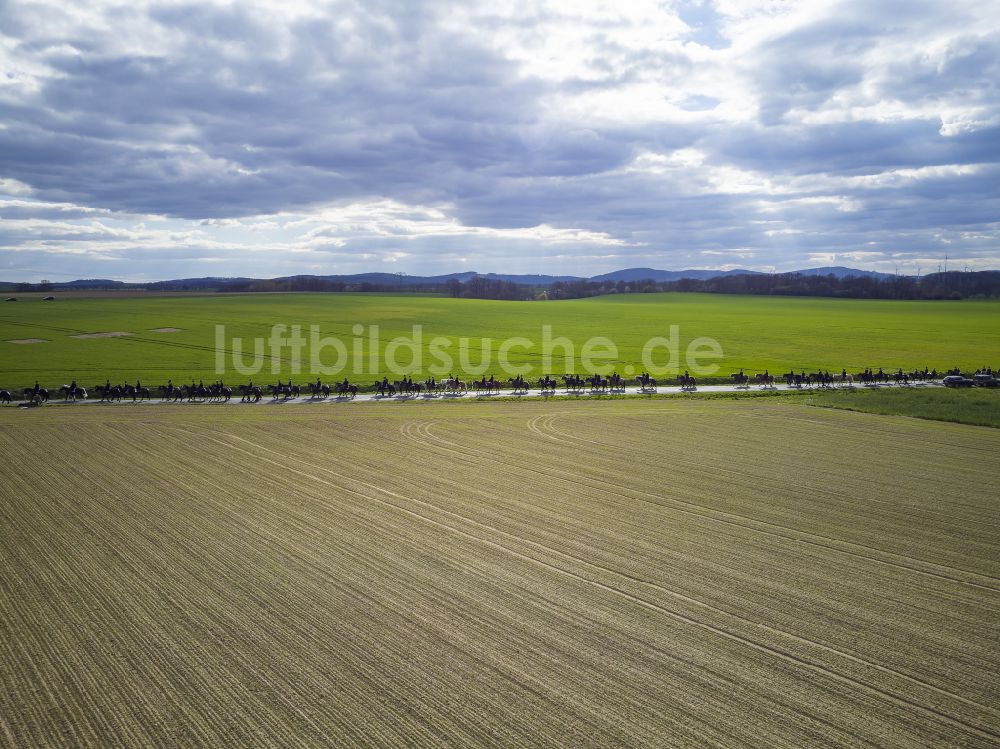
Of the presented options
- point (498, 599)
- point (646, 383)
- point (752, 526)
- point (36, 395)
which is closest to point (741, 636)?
point (498, 599)

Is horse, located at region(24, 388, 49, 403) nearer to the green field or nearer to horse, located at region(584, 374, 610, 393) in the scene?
the green field

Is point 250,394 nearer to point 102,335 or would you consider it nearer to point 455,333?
point 102,335

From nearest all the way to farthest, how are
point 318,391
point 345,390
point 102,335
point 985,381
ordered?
point 318,391 → point 345,390 → point 985,381 → point 102,335

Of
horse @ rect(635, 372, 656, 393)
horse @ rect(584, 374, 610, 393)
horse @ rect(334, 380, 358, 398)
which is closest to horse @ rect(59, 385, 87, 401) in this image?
horse @ rect(334, 380, 358, 398)

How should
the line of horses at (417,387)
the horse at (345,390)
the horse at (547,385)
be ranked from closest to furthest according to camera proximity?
1. the line of horses at (417,387)
2. the horse at (345,390)
3. the horse at (547,385)

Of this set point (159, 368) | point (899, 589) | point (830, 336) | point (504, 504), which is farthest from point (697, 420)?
point (830, 336)

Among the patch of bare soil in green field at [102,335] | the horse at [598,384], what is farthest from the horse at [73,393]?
the patch of bare soil in green field at [102,335]

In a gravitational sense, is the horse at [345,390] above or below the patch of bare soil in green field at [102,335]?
below

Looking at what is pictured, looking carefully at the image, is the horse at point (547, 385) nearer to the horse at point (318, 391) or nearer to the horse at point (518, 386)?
the horse at point (518, 386)
